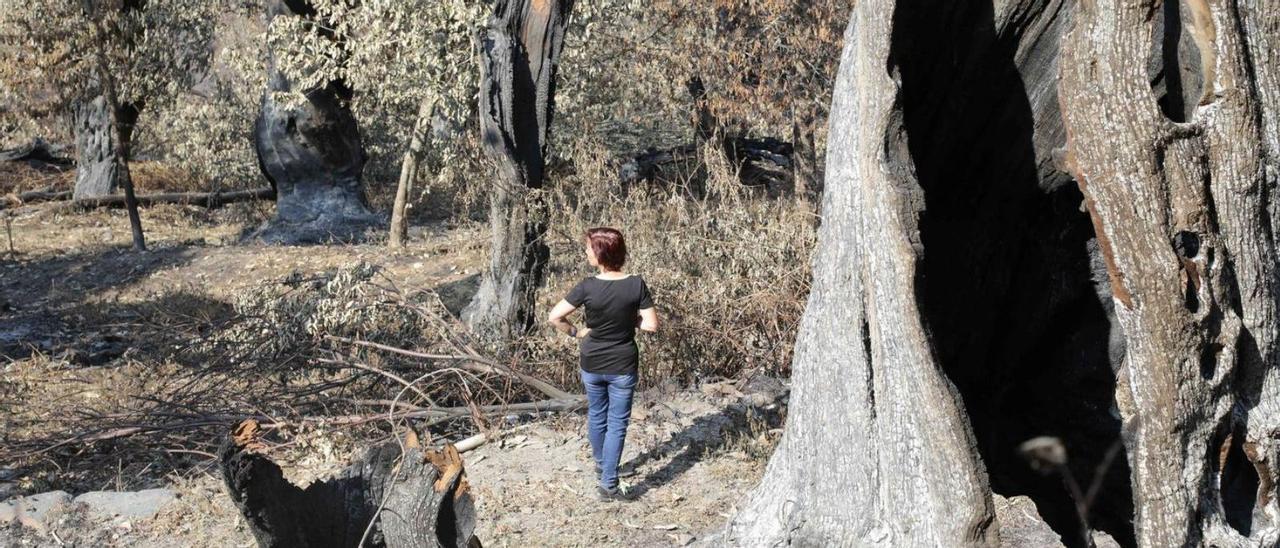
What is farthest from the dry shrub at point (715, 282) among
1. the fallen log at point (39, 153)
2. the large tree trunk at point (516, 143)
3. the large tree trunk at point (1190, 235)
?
the fallen log at point (39, 153)

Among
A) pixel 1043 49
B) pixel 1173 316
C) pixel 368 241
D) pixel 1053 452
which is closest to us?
pixel 1173 316

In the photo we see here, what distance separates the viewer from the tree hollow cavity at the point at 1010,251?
4812mm

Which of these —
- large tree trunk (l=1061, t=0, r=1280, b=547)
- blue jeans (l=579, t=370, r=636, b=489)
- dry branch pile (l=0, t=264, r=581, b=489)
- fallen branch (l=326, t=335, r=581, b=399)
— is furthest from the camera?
fallen branch (l=326, t=335, r=581, b=399)

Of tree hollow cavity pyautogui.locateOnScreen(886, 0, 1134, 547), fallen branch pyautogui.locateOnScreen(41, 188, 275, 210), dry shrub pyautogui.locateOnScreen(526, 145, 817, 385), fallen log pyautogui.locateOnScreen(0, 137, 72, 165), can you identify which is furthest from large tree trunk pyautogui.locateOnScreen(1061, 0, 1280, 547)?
fallen log pyautogui.locateOnScreen(0, 137, 72, 165)

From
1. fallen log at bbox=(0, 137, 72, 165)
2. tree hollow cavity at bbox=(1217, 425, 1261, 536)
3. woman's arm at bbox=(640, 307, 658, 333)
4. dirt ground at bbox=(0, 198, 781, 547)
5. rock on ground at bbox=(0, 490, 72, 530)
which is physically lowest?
rock on ground at bbox=(0, 490, 72, 530)

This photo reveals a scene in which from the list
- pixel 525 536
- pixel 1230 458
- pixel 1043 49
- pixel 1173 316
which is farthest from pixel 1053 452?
pixel 525 536

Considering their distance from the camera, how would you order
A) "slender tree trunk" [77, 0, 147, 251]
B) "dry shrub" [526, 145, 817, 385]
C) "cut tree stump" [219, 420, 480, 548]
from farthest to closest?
"slender tree trunk" [77, 0, 147, 251], "dry shrub" [526, 145, 817, 385], "cut tree stump" [219, 420, 480, 548]

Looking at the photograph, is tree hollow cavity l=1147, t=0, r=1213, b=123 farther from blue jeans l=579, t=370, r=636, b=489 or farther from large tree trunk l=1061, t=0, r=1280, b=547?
blue jeans l=579, t=370, r=636, b=489

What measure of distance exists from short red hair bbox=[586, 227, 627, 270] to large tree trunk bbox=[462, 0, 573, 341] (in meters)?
2.76

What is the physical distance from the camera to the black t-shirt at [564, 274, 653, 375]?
672 cm

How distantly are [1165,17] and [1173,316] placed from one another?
1.12 meters

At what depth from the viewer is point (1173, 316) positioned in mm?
4121

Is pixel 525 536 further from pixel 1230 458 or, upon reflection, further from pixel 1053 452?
pixel 1230 458

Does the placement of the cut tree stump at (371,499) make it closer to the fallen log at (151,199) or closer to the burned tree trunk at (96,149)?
the fallen log at (151,199)
